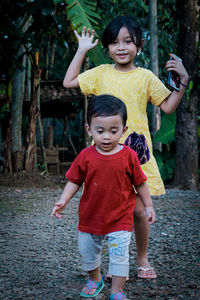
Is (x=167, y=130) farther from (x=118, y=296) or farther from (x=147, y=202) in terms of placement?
(x=118, y=296)

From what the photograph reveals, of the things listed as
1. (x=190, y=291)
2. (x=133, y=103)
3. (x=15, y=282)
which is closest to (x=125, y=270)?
(x=190, y=291)

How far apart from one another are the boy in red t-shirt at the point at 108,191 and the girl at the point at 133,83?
0.39 metres

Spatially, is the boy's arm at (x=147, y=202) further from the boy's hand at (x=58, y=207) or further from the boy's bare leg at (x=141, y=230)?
the boy's hand at (x=58, y=207)

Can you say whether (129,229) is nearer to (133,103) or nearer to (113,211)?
(113,211)

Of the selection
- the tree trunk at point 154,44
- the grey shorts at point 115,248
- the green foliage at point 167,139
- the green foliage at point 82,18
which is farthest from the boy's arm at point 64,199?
the tree trunk at point 154,44

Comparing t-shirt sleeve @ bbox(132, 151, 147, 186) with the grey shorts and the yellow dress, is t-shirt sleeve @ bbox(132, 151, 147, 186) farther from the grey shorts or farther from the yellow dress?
the yellow dress

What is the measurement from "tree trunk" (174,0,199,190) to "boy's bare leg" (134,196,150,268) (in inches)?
182

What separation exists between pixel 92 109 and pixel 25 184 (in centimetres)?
525

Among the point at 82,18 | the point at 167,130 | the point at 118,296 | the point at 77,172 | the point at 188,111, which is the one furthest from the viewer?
the point at 167,130

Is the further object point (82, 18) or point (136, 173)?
point (82, 18)

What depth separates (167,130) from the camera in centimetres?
872

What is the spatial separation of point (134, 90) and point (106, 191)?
0.76 metres

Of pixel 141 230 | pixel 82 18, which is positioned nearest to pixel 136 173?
pixel 141 230

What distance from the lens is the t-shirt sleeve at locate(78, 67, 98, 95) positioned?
8.43 feet
